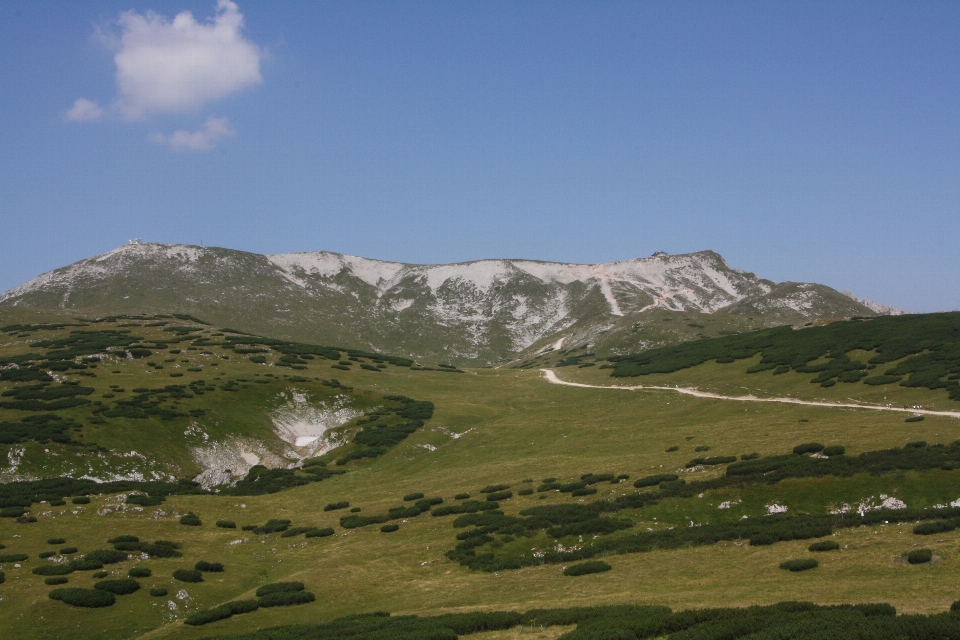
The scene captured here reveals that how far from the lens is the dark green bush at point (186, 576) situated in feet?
127

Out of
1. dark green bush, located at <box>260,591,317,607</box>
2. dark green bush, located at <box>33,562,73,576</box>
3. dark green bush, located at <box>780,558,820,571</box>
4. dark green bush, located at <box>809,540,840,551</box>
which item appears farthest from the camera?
dark green bush, located at <box>33,562,73,576</box>

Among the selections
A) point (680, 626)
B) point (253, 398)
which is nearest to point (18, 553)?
point (680, 626)

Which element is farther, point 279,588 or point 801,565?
point 279,588

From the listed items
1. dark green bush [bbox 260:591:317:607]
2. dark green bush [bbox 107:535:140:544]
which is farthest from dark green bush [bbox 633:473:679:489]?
dark green bush [bbox 107:535:140:544]

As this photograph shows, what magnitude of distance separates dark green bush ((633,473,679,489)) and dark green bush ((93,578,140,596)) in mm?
32097

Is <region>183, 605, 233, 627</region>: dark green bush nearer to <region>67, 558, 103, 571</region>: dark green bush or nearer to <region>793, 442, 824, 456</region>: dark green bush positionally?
<region>67, 558, 103, 571</region>: dark green bush

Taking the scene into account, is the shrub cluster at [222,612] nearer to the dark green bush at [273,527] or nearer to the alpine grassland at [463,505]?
the alpine grassland at [463,505]

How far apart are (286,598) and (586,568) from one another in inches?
601

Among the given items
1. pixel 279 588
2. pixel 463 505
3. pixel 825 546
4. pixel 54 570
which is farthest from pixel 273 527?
pixel 825 546

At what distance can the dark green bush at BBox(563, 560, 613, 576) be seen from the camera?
1325 inches

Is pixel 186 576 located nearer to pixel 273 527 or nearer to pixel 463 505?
pixel 273 527

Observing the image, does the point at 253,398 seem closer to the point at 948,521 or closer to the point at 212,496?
the point at 212,496

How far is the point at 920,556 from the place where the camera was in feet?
84.2

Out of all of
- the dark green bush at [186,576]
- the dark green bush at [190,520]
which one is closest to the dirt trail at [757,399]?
the dark green bush at [186,576]
